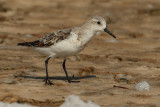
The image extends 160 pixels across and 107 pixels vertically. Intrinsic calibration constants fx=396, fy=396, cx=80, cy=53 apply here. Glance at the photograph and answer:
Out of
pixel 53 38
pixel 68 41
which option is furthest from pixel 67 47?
pixel 53 38

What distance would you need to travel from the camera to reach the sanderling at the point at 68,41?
5793 mm

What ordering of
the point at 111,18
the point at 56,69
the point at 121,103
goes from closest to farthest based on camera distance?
the point at 121,103, the point at 56,69, the point at 111,18

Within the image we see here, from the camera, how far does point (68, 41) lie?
19.0ft

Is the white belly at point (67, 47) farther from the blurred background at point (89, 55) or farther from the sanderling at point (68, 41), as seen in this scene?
the blurred background at point (89, 55)

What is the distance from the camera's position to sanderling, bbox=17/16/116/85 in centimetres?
579

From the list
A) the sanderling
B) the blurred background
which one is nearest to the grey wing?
the sanderling

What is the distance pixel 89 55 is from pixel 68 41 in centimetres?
208

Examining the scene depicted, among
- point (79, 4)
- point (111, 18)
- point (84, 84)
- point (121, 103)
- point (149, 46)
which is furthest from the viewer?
point (79, 4)

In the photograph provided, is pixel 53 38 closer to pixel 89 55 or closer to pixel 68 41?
pixel 68 41

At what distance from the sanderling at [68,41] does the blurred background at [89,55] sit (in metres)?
0.47

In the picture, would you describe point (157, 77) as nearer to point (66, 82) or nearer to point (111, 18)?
point (66, 82)

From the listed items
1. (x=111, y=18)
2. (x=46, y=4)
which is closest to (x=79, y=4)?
(x=46, y=4)

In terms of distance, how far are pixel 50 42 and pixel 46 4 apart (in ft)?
24.0

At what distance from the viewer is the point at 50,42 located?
5.97 metres
